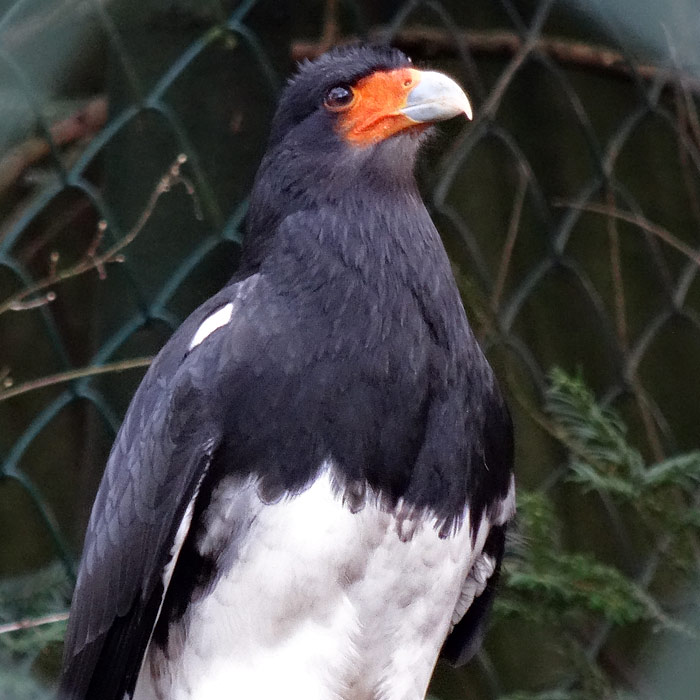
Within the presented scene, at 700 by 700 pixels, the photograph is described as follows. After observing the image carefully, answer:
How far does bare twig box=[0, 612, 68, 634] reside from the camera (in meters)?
1.90

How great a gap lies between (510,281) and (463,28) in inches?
18.2

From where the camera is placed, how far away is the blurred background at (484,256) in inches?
77.1

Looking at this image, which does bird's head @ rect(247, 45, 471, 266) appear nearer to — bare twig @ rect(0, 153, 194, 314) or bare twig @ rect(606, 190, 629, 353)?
bare twig @ rect(0, 153, 194, 314)

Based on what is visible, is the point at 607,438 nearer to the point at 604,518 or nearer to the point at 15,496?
the point at 604,518

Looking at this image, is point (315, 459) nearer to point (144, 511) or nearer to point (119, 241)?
point (144, 511)

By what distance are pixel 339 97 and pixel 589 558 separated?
0.68 metres

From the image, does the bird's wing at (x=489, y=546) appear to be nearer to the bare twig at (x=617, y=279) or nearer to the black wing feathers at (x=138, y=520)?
the black wing feathers at (x=138, y=520)

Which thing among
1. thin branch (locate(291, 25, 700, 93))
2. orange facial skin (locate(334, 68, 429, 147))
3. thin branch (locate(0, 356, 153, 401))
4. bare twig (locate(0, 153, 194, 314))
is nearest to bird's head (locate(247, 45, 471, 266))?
orange facial skin (locate(334, 68, 429, 147))

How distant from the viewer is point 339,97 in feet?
6.27

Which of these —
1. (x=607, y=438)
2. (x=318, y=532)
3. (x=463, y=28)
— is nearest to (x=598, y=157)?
(x=463, y=28)

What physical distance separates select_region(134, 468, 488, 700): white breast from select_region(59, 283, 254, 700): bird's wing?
52mm

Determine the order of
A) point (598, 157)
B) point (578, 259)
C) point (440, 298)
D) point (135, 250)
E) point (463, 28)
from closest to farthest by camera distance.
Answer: point (440, 298)
point (135, 250)
point (598, 157)
point (463, 28)
point (578, 259)

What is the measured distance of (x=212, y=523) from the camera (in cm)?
174

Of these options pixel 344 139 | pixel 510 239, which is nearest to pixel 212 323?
pixel 344 139
